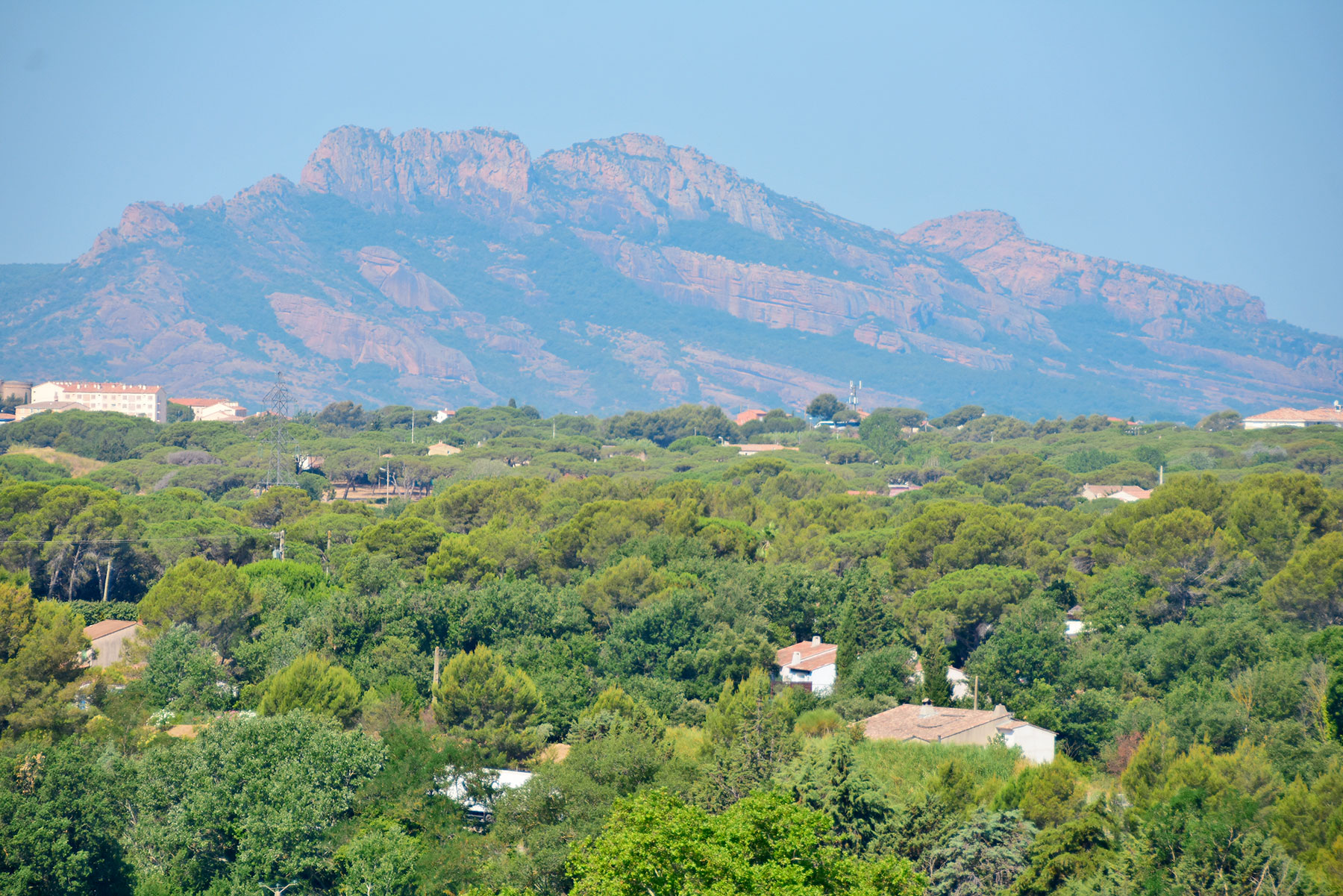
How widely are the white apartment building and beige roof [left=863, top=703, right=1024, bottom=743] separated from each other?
129 meters

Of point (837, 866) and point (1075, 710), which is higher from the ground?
point (837, 866)

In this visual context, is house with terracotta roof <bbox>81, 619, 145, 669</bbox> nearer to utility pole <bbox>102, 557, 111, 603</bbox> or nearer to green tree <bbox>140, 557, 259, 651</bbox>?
green tree <bbox>140, 557, 259, 651</bbox>

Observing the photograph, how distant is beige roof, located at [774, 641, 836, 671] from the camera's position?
129ft

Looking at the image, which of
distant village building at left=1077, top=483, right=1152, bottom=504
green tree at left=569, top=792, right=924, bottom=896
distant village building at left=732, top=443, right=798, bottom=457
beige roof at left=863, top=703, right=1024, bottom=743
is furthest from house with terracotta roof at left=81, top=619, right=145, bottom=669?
distant village building at left=732, top=443, right=798, bottom=457

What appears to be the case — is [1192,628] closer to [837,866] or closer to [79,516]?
[837,866]

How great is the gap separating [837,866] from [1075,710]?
57.4ft

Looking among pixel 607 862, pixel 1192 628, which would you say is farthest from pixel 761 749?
pixel 1192 628

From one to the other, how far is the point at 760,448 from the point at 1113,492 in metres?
44.8

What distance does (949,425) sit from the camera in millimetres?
160750

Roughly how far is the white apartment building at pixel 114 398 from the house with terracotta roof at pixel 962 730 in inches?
5116

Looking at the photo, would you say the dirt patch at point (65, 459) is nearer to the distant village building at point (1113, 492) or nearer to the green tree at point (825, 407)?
the distant village building at point (1113, 492)

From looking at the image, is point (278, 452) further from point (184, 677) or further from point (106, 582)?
point (184, 677)

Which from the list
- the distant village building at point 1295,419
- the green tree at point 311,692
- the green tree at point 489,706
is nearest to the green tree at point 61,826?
the green tree at point 311,692

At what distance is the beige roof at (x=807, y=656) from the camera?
3925 centimetres
